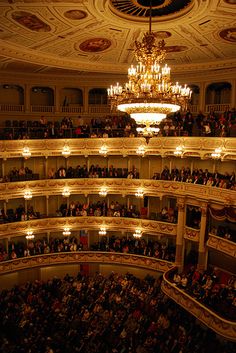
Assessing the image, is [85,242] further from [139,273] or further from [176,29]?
[176,29]

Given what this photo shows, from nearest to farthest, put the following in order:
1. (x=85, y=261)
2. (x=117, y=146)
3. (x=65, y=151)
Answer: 1. (x=65, y=151)
2. (x=117, y=146)
3. (x=85, y=261)

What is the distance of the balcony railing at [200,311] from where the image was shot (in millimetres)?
13836

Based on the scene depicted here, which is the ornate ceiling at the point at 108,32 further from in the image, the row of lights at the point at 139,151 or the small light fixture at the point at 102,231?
the small light fixture at the point at 102,231

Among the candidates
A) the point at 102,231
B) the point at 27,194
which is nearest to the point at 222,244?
the point at 102,231

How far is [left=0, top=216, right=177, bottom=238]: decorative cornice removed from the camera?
69.3 ft

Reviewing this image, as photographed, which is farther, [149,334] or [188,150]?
[188,150]

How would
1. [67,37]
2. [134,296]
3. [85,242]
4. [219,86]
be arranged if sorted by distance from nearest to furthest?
[67,37], [134,296], [219,86], [85,242]

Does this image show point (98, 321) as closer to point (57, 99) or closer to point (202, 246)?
point (202, 246)

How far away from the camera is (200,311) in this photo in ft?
50.6

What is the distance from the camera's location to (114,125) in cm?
2297

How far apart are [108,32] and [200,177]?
9.59 m

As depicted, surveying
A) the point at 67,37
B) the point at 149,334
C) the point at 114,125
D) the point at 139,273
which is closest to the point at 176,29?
the point at 67,37

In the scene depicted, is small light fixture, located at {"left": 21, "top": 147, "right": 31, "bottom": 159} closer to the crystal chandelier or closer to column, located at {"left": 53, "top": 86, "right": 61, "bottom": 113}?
column, located at {"left": 53, "top": 86, "right": 61, "bottom": 113}

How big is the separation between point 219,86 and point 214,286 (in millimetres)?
13439
